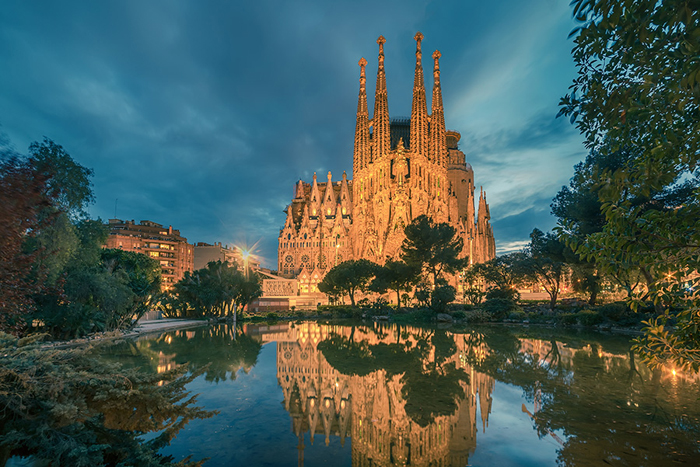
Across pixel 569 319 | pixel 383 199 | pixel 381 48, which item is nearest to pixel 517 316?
pixel 569 319

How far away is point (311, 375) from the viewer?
10.3 meters

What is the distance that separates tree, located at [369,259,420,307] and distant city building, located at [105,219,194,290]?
61.3m

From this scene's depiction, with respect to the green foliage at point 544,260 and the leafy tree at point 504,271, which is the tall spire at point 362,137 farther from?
the green foliage at point 544,260

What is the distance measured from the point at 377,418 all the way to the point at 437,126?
67.7 m

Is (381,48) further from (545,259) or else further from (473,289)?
(545,259)

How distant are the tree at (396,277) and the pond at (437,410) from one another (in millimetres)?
24648

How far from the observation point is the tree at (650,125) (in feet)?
8.70

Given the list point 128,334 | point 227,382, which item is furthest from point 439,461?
point 128,334

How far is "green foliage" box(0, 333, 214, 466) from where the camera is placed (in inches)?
115

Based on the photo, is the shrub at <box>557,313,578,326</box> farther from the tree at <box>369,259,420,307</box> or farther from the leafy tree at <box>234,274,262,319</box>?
the leafy tree at <box>234,274,262,319</box>

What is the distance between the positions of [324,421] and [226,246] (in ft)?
353

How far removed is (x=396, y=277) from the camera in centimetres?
3978

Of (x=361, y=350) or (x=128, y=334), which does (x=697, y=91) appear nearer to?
(x=361, y=350)

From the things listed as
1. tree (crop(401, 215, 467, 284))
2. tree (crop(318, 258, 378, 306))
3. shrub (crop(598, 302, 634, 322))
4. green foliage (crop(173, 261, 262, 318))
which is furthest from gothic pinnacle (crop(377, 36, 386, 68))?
shrub (crop(598, 302, 634, 322))
